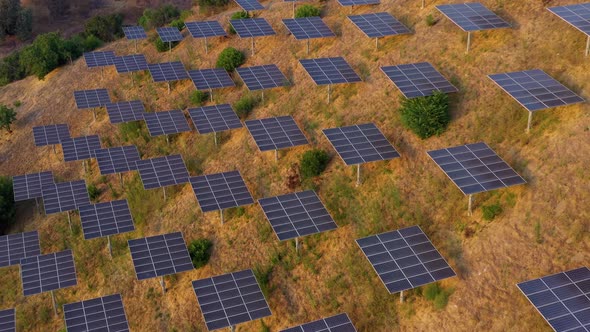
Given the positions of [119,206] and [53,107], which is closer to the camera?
[119,206]

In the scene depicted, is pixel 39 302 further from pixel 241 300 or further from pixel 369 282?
pixel 369 282

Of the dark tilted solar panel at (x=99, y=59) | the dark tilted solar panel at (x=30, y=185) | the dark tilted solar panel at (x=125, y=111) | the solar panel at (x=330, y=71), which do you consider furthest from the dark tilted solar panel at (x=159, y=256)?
the dark tilted solar panel at (x=99, y=59)

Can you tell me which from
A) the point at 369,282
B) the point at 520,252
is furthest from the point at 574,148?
the point at 369,282

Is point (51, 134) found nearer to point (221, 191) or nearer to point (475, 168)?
point (221, 191)

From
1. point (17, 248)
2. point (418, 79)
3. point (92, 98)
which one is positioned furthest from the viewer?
point (92, 98)

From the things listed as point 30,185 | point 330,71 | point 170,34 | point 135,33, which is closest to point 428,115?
point 330,71

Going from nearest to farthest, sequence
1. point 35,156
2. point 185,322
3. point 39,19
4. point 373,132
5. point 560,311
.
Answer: point 560,311 < point 185,322 < point 373,132 < point 35,156 < point 39,19

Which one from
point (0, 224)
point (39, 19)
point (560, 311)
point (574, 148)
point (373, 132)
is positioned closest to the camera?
point (560, 311)

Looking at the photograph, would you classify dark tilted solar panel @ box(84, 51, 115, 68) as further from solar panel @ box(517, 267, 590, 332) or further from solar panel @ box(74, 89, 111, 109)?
solar panel @ box(517, 267, 590, 332)
